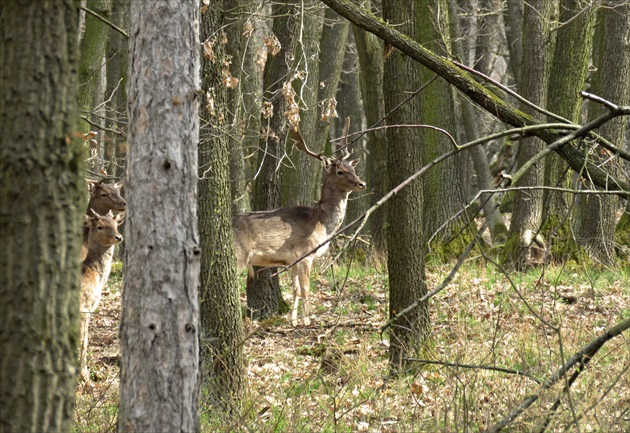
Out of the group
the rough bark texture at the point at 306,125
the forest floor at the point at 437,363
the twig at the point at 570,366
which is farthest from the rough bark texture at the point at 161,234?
the rough bark texture at the point at 306,125

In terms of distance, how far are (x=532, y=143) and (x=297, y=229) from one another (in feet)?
13.8

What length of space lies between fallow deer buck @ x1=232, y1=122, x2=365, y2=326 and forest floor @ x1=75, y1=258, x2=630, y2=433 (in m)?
0.66

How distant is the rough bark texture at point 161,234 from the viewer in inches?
160

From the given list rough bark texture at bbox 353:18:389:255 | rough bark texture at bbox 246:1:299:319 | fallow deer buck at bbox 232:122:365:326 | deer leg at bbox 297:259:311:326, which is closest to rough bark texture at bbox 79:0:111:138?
rough bark texture at bbox 246:1:299:319

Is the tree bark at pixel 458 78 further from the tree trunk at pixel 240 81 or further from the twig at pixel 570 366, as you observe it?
the tree trunk at pixel 240 81

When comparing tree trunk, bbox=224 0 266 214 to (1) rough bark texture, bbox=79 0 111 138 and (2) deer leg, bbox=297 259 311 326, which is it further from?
(1) rough bark texture, bbox=79 0 111 138

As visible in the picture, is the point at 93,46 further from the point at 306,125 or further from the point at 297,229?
the point at 297,229

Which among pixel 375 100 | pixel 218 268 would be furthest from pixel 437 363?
pixel 375 100

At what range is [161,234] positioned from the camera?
4.11 metres

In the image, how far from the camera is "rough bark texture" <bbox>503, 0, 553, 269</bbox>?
47.9 feet

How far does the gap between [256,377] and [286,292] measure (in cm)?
521

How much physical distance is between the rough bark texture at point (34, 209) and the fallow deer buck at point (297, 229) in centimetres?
888

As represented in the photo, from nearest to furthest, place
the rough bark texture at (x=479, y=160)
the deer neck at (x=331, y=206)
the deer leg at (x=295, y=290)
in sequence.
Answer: the deer leg at (x=295, y=290) < the deer neck at (x=331, y=206) < the rough bark texture at (x=479, y=160)

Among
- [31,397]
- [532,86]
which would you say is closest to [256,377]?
[31,397]
